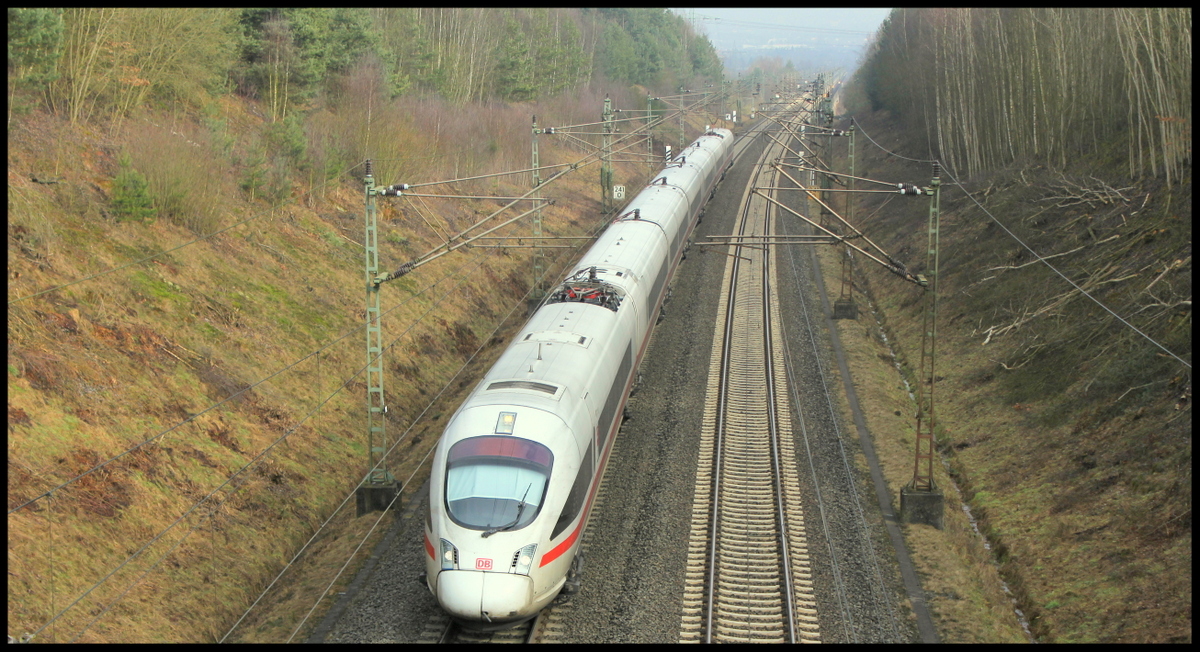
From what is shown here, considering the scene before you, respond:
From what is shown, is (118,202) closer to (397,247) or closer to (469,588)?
(397,247)

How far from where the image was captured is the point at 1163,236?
922 inches

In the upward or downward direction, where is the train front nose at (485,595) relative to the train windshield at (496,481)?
downward

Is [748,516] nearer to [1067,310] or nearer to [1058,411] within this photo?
[1058,411]

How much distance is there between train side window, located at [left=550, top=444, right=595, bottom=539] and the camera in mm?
12758

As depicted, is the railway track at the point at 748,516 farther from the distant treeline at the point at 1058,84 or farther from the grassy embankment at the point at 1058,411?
the distant treeline at the point at 1058,84

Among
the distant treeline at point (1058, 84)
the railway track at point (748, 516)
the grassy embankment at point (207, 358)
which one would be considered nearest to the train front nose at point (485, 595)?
the railway track at point (748, 516)

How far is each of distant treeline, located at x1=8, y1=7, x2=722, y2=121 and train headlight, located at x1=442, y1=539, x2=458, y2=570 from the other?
58.1ft

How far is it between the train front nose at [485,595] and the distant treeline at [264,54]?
18.2 m

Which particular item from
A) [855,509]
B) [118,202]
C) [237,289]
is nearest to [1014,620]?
[855,509]

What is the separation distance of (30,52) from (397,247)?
12.4m

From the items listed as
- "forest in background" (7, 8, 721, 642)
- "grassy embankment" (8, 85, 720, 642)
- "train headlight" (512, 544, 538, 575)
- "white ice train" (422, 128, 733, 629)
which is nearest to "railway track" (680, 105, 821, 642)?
"white ice train" (422, 128, 733, 629)

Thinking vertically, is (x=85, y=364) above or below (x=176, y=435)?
above

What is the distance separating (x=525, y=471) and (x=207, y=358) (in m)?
10.8

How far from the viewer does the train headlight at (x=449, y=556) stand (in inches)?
473
